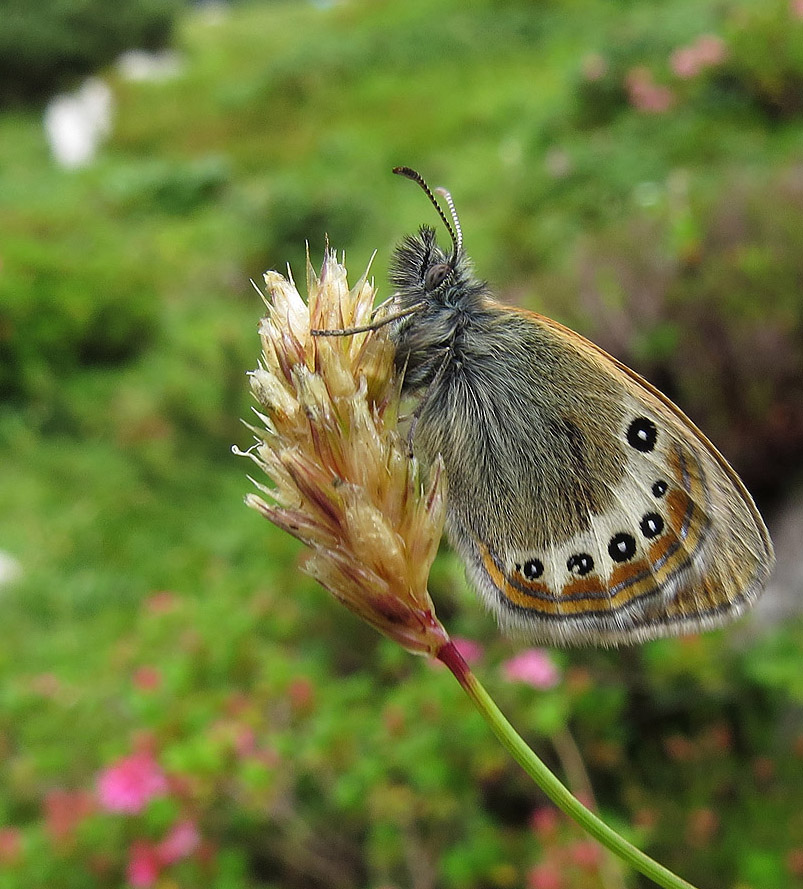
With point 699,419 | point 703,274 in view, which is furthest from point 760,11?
point 699,419

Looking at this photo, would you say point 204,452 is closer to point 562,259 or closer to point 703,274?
point 562,259

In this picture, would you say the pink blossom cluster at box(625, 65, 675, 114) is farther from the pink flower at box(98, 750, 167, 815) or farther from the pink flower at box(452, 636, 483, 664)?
the pink flower at box(98, 750, 167, 815)

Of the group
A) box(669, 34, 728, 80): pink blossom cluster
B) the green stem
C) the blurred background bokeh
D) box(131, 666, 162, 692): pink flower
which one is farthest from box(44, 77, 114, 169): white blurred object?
the green stem

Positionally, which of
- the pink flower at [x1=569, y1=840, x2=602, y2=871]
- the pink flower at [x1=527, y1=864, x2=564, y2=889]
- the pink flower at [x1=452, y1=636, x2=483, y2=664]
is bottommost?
the pink flower at [x1=527, y1=864, x2=564, y2=889]

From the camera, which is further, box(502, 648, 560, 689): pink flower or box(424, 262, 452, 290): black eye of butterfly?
box(502, 648, 560, 689): pink flower

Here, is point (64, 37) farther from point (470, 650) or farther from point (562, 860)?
point (562, 860)

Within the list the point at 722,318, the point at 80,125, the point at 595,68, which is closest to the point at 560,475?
the point at 722,318

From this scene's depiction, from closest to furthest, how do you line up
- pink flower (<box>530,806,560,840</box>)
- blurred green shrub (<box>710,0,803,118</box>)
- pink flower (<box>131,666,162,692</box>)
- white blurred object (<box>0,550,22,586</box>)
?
pink flower (<box>530,806,560,840</box>), pink flower (<box>131,666,162,692</box>), white blurred object (<box>0,550,22,586</box>), blurred green shrub (<box>710,0,803,118</box>)
